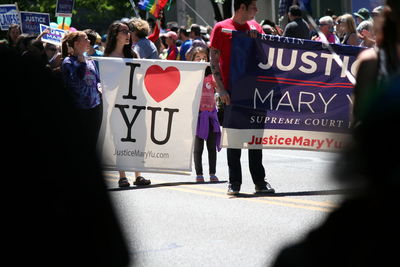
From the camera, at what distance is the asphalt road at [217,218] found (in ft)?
21.3

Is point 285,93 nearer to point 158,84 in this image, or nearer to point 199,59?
point 158,84

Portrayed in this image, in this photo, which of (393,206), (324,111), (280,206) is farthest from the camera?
(324,111)

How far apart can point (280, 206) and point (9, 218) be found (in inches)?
265

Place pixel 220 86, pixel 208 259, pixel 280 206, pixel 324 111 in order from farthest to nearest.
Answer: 1. pixel 324 111
2. pixel 220 86
3. pixel 280 206
4. pixel 208 259

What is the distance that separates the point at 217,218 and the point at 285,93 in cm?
226

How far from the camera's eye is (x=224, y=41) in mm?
9281

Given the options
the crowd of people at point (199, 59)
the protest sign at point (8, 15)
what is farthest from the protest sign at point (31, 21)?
the crowd of people at point (199, 59)

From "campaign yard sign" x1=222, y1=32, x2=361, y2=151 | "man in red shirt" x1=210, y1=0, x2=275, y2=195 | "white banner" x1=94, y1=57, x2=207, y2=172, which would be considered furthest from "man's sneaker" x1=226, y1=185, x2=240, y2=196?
"white banner" x1=94, y1=57, x2=207, y2=172

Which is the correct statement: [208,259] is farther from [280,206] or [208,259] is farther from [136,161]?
[136,161]

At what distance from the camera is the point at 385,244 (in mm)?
1646

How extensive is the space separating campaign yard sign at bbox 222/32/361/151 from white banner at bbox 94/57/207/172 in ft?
2.04

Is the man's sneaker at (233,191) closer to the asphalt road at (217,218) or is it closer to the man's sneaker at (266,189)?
the asphalt road at (217,218)

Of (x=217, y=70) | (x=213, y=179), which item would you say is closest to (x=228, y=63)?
(x=217, y=70)

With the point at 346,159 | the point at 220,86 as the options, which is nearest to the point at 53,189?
the point at 346,159
